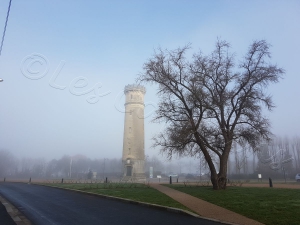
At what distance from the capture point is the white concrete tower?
58.7 metres

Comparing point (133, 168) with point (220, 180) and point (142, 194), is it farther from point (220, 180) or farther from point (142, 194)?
point (142, 194)

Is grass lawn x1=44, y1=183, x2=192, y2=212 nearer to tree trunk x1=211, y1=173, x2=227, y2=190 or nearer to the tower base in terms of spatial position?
tree trunk x1=211, y1=173, x2=227, y2=190

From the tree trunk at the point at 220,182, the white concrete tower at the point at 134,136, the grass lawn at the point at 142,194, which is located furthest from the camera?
the white concrete tower at the point at 134,136

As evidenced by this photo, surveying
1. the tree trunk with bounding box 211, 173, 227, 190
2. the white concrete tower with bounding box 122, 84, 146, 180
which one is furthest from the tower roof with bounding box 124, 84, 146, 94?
the tree trunk with bounding box 211, 173, 227, 190

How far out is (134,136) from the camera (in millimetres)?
60656

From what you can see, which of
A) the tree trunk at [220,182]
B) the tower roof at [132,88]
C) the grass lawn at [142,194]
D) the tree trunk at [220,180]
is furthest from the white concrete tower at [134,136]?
the tree trunk at [220,182]

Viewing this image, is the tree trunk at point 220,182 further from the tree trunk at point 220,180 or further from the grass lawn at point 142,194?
the grass lawn at point 142,194

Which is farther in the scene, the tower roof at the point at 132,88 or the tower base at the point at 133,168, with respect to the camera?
the tower roof at the point at 132,88

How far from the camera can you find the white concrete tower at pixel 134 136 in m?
58.7

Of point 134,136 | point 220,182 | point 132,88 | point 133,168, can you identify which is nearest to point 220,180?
point 220,182

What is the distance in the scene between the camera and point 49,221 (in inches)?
349

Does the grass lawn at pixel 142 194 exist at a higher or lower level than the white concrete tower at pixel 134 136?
lower

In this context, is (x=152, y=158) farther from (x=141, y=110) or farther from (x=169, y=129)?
(x=169, y=129)

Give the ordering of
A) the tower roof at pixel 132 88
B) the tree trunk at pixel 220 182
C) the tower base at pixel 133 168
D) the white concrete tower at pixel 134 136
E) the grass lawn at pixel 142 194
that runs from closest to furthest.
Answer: the grass lawn at pixel 142 194 < the tree trunk at pixel 220 182 < the tower base at pixel 133 168 < the white concrete tower at pixel 134 136 < the tower roof at pixel 132 88
